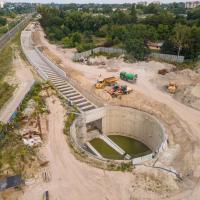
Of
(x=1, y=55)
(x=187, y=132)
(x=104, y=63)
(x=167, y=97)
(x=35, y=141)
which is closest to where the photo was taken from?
(x=35, y=141)

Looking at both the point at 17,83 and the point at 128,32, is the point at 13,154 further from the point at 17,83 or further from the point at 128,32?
the point at 128,32

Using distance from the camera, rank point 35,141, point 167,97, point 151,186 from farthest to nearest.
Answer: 1. point 167,97
2. point 35,141
3. point 151,186

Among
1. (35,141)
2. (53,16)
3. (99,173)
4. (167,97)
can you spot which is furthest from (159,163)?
(53,16)

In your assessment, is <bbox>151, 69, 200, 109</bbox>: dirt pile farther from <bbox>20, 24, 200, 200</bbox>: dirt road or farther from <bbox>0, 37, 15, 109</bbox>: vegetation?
<bbox>0, 37, 15, 109</bbox>: vegetation

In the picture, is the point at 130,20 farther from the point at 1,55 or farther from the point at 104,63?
the point at 1,55

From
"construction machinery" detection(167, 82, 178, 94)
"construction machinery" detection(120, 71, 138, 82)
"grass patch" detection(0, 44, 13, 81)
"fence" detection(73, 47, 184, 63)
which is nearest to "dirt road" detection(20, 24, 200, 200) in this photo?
"construction machinery" detection(167, 82, 178, 94)

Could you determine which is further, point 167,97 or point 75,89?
point 75,89
